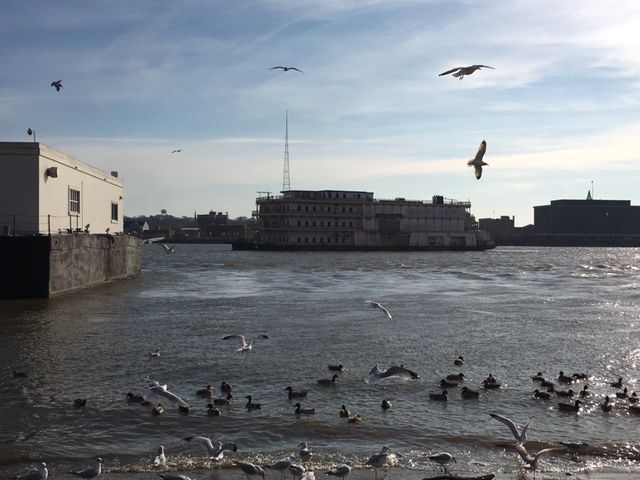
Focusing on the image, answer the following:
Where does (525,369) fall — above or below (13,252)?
below

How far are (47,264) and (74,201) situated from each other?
417 inches

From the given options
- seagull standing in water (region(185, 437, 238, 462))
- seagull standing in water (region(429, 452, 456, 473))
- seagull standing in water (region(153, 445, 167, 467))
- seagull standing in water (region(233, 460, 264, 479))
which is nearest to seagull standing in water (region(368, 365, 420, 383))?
seagull standing in water (region(429, 452, 456, 473))

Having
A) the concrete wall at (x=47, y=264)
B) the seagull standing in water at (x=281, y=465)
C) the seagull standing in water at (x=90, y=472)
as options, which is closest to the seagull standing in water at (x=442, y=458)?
the seagull standing in water at (x=281, y=465)

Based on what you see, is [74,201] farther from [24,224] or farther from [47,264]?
[47,264]

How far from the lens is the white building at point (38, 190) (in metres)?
36.2

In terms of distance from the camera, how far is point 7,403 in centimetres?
1543

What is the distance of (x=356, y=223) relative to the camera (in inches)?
5723

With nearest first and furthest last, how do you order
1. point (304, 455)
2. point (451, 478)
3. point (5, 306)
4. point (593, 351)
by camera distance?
point (451, 478)
point (304, 455)
point (593, 351)
point (5, 306)

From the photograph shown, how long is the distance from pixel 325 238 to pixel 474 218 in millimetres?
43560

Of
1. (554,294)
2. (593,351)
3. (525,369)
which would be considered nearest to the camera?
(525,369)

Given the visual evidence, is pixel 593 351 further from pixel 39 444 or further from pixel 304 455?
pixel 39 444

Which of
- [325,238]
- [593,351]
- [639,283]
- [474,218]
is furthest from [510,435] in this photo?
[474,218]

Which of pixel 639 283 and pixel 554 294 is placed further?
pixel 639 283

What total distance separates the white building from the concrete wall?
4.08 ft
